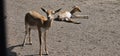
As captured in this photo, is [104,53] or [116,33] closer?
[104,53]

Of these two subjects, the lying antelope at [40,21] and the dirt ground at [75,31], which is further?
the dirt ground at [75,31]

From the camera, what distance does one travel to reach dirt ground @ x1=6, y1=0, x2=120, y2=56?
7918mm

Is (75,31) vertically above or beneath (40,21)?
beneath

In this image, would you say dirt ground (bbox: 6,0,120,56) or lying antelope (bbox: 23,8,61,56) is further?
dirt ground (bbox: 6,0,120,56)

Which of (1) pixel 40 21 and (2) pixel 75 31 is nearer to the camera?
(1) pixel 40 21

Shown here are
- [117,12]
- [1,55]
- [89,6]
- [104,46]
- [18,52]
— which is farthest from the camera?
[89,6]

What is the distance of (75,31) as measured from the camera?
957 centimetres

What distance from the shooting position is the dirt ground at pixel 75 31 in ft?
26.0

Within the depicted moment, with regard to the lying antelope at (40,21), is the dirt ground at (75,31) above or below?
below

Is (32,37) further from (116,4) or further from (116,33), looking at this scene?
(116,4)

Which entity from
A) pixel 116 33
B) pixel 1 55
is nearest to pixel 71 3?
pixel 116 33

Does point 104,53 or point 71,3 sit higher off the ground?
point 71,3

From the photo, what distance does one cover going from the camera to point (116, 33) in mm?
9359

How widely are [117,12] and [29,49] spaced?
4916 mm
